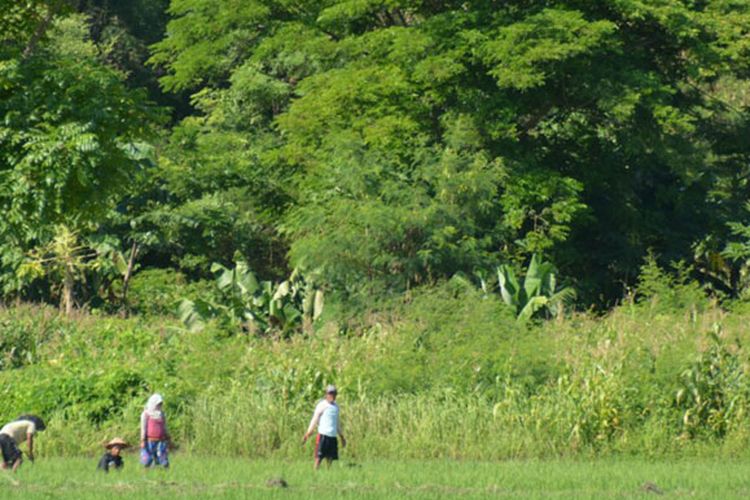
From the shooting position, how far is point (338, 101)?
35.3m

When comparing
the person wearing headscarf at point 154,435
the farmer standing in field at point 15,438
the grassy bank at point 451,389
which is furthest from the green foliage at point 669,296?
the farmer standing in field at point 15,438

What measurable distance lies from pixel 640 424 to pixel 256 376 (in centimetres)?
624

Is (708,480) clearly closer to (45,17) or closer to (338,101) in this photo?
(45,17)

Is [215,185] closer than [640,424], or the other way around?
[640,424]

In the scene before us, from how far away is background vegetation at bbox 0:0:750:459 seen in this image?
872 inches

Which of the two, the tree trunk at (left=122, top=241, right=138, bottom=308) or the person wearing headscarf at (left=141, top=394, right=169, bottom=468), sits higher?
the tree trunk at (left=122, top=241, right=138, bottom=308)

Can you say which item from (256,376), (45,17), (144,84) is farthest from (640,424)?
(144,84)

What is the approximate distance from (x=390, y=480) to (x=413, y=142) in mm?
18268

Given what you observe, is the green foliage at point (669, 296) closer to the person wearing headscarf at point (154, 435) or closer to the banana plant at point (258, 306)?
the banana plant at point (258, 306)

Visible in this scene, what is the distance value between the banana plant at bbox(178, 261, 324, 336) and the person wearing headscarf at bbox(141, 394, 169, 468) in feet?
30.3

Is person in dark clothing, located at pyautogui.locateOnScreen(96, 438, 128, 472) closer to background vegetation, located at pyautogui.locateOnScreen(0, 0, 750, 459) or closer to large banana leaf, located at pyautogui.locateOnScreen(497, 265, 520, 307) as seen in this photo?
background vegetation, located at pyautogui.locateOnScreen(0, 0, 750, 459)

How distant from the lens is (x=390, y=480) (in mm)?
16922

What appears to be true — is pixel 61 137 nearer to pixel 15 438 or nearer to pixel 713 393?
pixel 15 438

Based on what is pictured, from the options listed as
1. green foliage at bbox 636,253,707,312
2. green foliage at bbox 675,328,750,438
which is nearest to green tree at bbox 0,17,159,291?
green foliage at bbox 675,328,750,438
